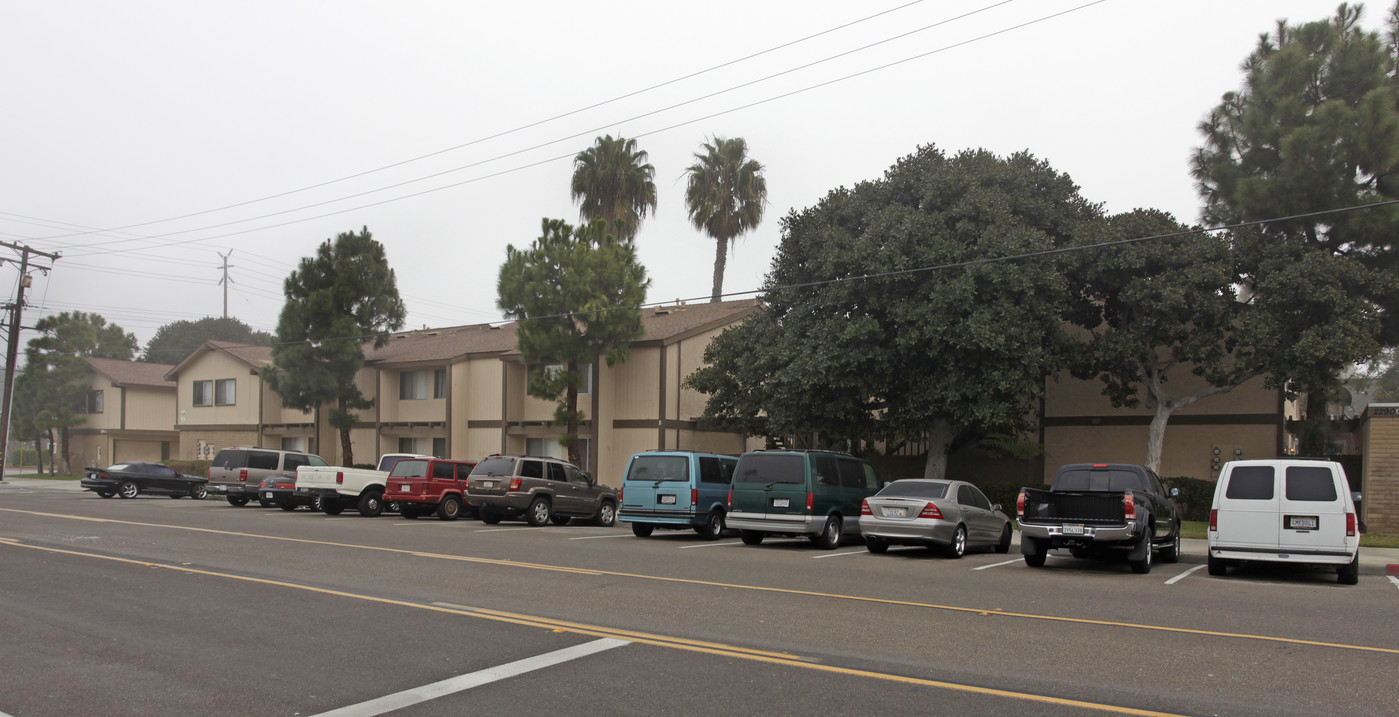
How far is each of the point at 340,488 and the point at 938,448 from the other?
16209mm

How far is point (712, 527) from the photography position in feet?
69.7

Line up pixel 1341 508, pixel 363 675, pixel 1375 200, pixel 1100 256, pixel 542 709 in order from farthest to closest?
pixel 1100 256 < pixel 1375 200 < pixel 1341 508 < pixel 363 675 < pixel 542 709

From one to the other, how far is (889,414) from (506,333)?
23371mm

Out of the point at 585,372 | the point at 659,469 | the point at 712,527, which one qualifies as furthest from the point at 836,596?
the point at 585,372

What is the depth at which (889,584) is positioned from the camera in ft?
43.2

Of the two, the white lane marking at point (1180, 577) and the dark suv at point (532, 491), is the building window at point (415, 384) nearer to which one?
the dark suv at point (532, 491)

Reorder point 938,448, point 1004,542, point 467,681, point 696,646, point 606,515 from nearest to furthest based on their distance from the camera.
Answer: point 467,681
point 696,646
point 1004,542
point 606,515
point 938,448

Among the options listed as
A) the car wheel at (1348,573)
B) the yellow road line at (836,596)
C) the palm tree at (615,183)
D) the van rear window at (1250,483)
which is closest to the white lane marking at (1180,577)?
the van rear window at (1250,483)

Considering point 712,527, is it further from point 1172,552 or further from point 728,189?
point 728,189

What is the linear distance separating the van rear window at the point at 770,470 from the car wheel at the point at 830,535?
97 cm

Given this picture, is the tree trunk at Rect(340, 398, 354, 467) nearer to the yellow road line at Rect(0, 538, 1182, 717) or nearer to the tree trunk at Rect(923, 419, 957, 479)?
the tree trunk at Rect(923, 419, 957, 479)

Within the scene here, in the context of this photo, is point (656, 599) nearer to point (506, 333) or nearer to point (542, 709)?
point (542, 709)

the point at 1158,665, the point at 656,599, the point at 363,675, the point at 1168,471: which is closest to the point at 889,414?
the point at 1168,471

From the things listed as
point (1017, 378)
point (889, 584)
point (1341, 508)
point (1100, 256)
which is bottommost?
point (889, 584)
